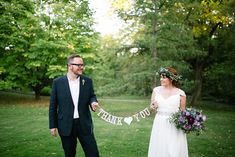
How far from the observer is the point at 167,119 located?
5848 millimetres

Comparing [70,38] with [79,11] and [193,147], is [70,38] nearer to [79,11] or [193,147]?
[79,11]

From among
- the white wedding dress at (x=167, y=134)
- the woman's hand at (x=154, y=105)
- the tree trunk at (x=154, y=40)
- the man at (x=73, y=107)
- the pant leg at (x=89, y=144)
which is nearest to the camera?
the man at (x=73, y=107)

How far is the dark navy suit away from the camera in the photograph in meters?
5.27

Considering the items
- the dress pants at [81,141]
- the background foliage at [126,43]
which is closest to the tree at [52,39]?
the background foliage at [126,43]

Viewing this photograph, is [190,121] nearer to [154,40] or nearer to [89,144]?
[89,144]

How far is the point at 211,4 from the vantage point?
68.0 feet

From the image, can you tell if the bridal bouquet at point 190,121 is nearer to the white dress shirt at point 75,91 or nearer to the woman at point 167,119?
the woman at point 167,119

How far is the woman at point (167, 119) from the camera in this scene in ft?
18.9

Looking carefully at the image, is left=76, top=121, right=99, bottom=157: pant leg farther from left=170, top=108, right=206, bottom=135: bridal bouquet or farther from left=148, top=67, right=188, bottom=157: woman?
left=170, top=108, right=206, bottom=135: bridal bouquet

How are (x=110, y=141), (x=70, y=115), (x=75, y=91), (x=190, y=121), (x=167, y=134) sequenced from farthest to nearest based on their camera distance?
(x=110, y=141) < (x=167, y=134) < (x=190, y=121) < (x=75, y=91) < (x=70, y=115)

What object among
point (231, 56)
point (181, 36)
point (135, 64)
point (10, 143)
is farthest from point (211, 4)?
point (10, 143)

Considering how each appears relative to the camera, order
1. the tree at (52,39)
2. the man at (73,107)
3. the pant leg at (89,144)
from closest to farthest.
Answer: the man at (73,107) < the pant leg at (89,144) < the tree at (52,39)

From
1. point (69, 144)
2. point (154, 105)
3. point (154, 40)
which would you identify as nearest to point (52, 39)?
point (154, 40)

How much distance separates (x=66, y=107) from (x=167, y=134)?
1.89 m
